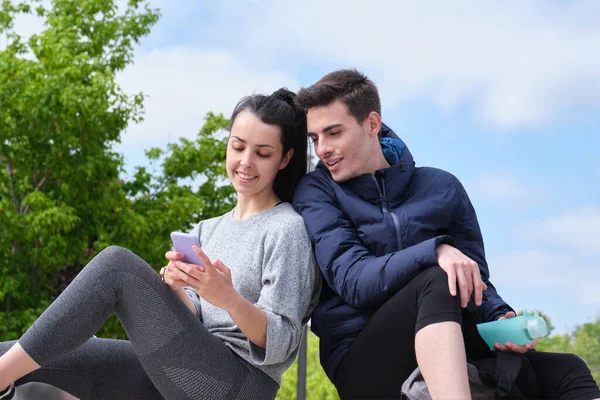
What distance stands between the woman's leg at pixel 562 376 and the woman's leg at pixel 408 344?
1.86 ft

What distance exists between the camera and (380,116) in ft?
9.43

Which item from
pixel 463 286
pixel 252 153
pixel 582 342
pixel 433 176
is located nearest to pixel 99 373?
pixel 252 153

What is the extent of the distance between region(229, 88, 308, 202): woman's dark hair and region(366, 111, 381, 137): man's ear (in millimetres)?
260

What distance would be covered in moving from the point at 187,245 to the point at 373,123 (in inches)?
39.3

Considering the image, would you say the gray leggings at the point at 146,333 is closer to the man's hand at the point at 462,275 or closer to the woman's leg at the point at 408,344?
the woman's leg at the point at 408,344

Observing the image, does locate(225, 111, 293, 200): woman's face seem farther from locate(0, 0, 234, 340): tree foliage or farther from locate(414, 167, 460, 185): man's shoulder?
locate(0, 0, 234, 340): tree foliage

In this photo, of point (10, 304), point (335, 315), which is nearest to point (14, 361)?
point (335, 315)

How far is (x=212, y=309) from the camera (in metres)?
2.61

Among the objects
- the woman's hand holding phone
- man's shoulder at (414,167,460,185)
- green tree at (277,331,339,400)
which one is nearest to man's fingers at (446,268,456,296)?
man's shoulder at (414,167,460,185)

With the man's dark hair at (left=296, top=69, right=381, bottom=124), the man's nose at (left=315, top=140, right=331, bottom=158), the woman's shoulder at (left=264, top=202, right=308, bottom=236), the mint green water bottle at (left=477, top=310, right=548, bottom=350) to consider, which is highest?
the man's dark hair at (left=296, top=69, right=381, bottom=124)

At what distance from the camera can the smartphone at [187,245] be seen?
222 cm

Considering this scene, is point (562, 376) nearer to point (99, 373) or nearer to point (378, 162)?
point (378, 162)

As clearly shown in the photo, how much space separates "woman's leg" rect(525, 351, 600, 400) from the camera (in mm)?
2399

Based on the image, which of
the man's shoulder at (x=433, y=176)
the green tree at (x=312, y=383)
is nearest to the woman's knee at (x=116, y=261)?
the man's shoulder at (x=433, y=176)
